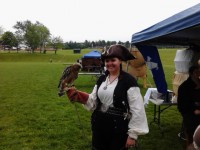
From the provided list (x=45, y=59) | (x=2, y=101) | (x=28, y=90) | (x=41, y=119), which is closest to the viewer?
(x=41, y=119)

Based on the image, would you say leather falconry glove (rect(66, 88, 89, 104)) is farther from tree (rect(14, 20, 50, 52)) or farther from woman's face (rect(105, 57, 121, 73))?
tree (rect(14, 20, 50, 52))

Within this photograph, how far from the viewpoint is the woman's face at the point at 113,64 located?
10.9 feet

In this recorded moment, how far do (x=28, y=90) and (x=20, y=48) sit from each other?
277 feet

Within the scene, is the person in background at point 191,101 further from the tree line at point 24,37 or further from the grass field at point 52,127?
the tree line at point 24,37

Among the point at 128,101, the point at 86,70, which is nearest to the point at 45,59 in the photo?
the point at 86,70

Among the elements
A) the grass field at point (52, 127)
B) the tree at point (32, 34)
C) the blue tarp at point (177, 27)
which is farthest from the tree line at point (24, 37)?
the blue tarp at point (177, 27)

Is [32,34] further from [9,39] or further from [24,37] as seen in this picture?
[9,39]

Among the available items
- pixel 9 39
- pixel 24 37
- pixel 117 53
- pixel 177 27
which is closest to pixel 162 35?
pixel 177 27

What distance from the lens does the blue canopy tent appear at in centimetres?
367

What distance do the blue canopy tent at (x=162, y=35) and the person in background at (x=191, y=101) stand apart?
77cm

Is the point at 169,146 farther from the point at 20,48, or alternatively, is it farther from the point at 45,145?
the point at 20,48

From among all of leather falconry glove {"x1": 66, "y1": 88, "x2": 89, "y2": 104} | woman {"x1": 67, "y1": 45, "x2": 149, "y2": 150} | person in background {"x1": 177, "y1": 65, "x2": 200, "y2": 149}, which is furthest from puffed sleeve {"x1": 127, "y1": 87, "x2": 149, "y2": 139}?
person in background {"x1": 177, "y1": 65, "x2": 200, "y2": 149}

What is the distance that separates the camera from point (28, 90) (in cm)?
1299

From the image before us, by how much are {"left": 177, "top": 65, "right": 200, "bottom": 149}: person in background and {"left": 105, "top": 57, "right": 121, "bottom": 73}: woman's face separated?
1.68 m
